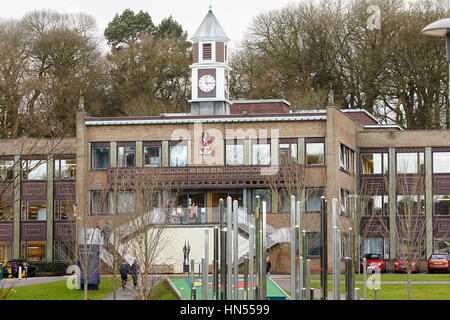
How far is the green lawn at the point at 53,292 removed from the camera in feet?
145

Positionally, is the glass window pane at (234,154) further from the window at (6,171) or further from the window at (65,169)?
the window at (6,171)

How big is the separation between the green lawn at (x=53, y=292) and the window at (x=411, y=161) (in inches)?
1046

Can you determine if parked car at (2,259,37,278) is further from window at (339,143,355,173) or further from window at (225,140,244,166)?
window at (339,143,355,173)

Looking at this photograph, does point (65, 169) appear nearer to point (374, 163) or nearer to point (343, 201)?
point (343, 201)

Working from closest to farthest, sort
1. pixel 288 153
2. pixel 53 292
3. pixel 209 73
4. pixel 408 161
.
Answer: pixel 53 292
pixel 288 153
pixel 209 73
pixel 408 161

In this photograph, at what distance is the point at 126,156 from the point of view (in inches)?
2616

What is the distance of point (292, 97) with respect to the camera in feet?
281

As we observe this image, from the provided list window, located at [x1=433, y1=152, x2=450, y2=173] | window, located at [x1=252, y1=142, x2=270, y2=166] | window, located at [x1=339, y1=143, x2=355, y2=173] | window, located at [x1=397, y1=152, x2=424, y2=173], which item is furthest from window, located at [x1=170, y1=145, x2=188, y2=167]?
window, located at [x1=433, y1=152, x2=450, y2=173]

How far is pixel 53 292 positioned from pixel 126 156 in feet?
68.6

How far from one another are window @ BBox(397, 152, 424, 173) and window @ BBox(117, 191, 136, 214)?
67.5 feet

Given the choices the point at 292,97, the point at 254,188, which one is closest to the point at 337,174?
the point at 254,188

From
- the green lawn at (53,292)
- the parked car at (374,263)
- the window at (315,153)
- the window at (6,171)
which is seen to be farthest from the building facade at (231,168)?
the green lawn at (53,292)

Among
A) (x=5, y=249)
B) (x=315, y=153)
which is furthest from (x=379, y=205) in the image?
(x=5, y=249)

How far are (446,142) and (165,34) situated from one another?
37767 mm
